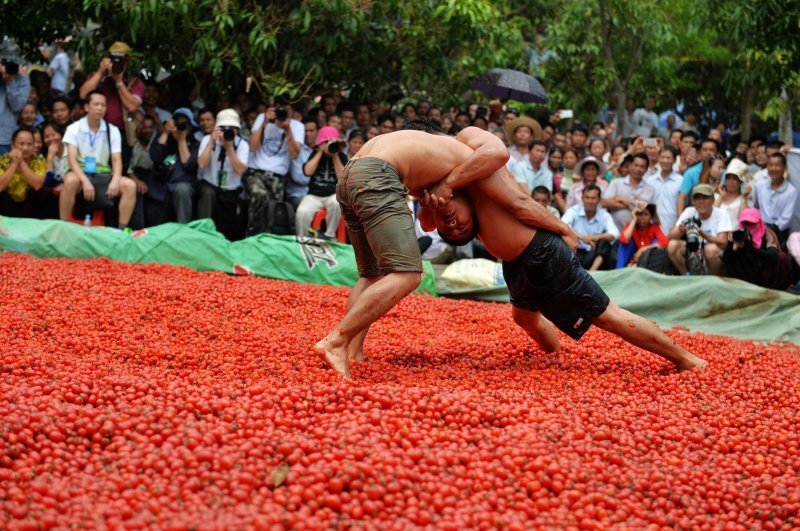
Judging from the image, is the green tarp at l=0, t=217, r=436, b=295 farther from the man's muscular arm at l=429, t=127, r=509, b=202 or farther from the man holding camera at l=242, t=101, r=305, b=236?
the man's muscular arm at l=429, t=127, r=509, b=202

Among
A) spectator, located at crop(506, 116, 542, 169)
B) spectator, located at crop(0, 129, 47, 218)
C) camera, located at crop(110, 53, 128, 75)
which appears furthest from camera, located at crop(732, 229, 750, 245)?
spectator, located at crop(0, 129, 47, 218)

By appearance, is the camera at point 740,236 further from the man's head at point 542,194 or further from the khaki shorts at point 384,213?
the khaki shorts at point 384,213

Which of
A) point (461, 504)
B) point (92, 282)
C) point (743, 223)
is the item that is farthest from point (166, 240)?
point (461, 504)

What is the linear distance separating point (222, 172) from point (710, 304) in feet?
16.4

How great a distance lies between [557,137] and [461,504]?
31.7ft

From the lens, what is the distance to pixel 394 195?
4.49 metres

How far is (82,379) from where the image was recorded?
393 centimetres

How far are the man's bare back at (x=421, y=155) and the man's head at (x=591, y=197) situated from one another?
16.4 ft

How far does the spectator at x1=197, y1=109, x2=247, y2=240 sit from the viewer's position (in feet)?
31.1

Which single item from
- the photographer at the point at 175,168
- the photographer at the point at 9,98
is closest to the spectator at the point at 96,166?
the photographer at the point at 175,168

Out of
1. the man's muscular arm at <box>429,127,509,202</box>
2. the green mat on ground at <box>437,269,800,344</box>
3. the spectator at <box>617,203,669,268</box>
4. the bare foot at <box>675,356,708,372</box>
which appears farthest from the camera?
the spectator at <box>617,203,669,268</box>

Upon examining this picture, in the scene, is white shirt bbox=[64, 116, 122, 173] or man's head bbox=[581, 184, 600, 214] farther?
man's head bbox=[581, 184, 600, 214]

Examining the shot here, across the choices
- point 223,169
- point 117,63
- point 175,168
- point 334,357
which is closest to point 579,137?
point 223,169

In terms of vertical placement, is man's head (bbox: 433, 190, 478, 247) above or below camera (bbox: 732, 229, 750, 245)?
above
